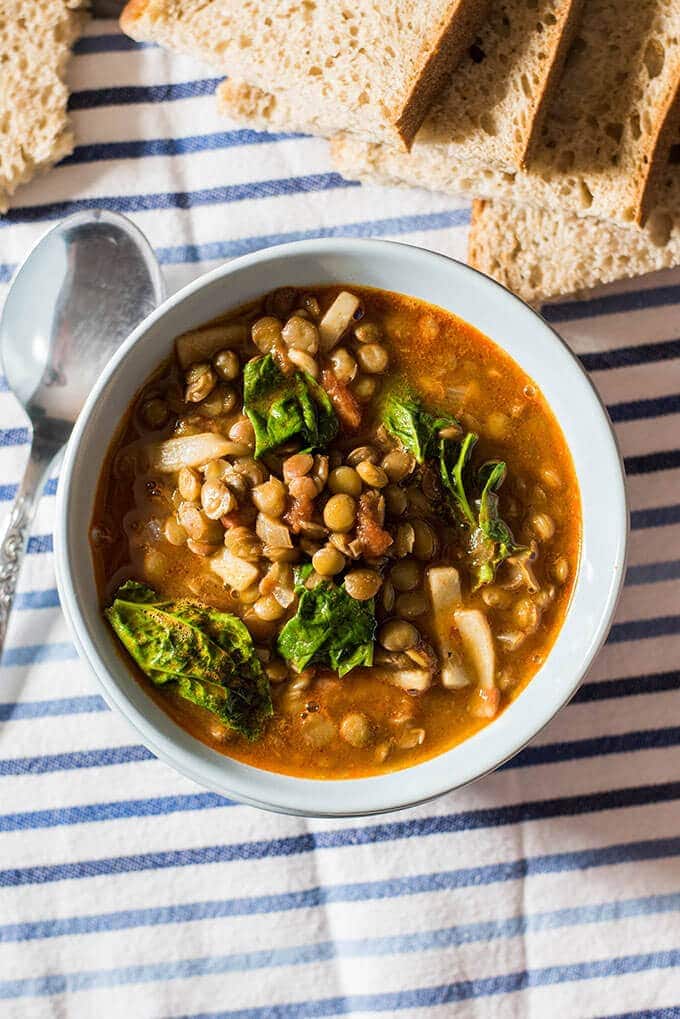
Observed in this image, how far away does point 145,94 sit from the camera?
11.2 feet

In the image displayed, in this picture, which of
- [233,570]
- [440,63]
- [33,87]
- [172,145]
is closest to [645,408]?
[440,63]

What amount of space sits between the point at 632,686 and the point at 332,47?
Result: 2260mm

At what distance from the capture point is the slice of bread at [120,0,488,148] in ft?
10.4

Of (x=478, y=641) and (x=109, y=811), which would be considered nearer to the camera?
(x=478, y=641)

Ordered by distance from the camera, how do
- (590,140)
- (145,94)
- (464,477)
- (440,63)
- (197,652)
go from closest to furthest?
(197,652) < (464,477) < (440,63) < (590,140) < (145,94)

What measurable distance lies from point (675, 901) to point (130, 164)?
9.85 ft

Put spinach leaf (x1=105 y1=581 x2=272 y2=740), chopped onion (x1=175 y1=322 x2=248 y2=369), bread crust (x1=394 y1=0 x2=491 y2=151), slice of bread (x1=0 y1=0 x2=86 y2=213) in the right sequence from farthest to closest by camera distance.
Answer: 1. slice of bread (x1=0 y1=0 x2=86 y2=213)
2. bread crust (x1=394 y1=0 x2=491 y2=151)
3. chopped onion (x1=175 y1=322 x2=248 y2=369)
4. spinach leaf (x1=105 y1=581 x2=272 y2=740)

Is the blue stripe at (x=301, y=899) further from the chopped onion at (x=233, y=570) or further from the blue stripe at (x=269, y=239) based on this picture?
the blue stripe at (x=269, y=239)

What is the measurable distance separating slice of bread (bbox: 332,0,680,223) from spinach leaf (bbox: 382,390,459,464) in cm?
91

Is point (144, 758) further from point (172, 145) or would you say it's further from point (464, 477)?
point (172, 145)

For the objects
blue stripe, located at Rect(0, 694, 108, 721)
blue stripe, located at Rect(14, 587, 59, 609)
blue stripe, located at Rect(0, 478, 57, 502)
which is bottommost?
blue stripe, located at Rect(0, 694, 108, 721)

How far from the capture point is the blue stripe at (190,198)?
3.38m

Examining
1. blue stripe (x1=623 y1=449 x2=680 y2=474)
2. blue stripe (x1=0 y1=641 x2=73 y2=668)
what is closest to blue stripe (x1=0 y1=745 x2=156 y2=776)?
blue stripe (x1=0 y1=641 x2=73 y2=668)

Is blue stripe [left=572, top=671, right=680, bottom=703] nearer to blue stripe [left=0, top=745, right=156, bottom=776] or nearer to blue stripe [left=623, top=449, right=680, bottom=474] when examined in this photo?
blue stripe [left=623, top=449, right=680, bottom=474]
